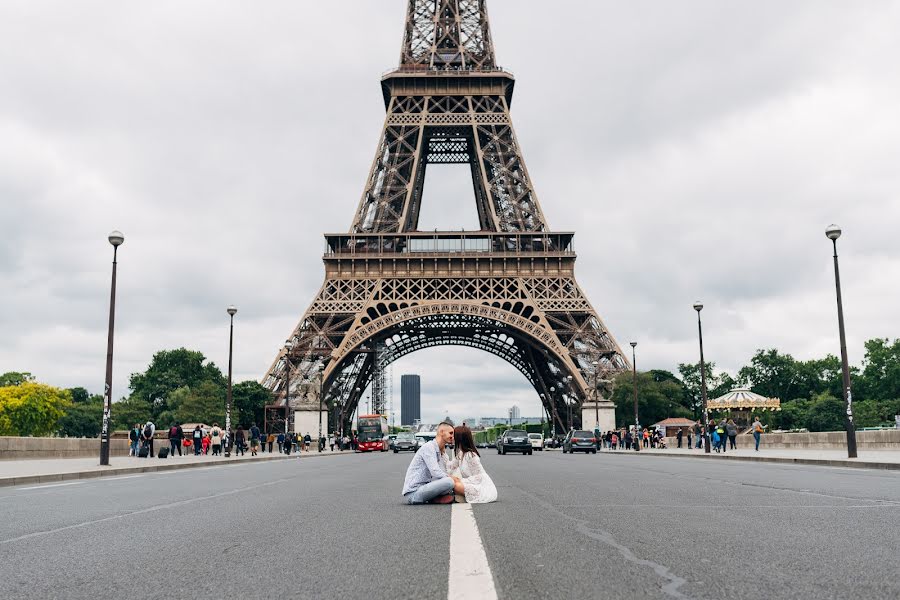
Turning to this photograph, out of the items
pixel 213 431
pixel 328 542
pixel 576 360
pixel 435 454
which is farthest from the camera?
pixel 576 360

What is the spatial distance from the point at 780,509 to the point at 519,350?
195 ft

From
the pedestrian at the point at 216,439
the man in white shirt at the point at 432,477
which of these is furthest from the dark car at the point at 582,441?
the man in white shirt at the point at 432,477

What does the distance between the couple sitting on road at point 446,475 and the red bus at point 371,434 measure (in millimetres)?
52232

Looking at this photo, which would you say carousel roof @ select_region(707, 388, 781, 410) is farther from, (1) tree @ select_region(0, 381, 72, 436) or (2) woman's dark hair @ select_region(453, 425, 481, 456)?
(1) tree @ select_region(0, 381, 72, 436)

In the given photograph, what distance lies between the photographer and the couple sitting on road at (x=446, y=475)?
10.3 m

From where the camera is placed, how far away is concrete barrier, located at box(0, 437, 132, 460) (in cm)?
2683

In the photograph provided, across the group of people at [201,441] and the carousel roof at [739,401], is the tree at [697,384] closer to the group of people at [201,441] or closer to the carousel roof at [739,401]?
the carousel roof at [739,401]

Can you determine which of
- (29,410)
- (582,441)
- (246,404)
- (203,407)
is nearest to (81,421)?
(29,410)

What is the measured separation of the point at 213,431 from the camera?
39.0m

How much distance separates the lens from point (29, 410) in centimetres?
9050

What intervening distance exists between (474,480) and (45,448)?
73.8 ft

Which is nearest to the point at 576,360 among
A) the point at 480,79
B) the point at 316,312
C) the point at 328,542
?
the point at 316,312

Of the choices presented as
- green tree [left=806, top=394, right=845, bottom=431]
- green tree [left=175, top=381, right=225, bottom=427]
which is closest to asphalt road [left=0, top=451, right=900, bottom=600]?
green tree [left=175, top=381, right=225, bottom=427]

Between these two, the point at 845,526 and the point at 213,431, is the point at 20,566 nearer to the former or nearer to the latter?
the point at 845,526
